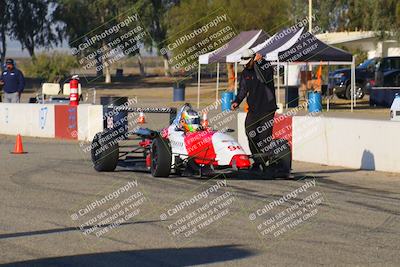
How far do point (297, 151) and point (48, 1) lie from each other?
66.5m

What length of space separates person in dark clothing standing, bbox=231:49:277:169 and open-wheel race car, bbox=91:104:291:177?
0.37 m

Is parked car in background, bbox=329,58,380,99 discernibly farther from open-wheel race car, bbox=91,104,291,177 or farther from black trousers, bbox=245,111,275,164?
open-wheel race car, bbox=91,104,291,177

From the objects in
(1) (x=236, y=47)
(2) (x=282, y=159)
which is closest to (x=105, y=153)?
(2) (x=282, y=159)

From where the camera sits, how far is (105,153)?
15062mm

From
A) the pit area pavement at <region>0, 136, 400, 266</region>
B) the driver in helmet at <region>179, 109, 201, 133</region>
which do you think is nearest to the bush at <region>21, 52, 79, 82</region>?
the driver in helmet at <region>179, 109, 201, 133</region>

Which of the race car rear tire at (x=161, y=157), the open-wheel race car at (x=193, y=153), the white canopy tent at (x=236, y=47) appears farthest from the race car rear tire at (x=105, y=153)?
the white canopy tent at (x=236, y=47)

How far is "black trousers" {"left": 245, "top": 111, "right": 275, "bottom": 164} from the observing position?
14.7 meters

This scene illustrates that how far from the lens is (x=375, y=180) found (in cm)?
1514

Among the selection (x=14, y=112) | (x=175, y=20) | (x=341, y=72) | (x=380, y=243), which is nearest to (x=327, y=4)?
(x=175, y=20)

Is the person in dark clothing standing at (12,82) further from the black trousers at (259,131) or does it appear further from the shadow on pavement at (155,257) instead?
the shadow on pavement at (155,257)

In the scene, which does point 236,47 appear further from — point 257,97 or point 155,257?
point 155,257

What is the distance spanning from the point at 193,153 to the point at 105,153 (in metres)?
1.63

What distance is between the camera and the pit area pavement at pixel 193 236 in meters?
8.36

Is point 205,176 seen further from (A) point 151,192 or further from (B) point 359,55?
(B) point 359,55
